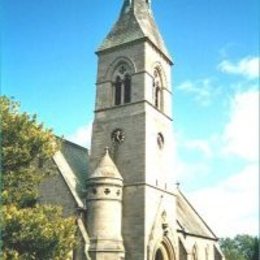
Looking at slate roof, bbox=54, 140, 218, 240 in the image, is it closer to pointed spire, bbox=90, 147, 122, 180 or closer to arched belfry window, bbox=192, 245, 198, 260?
pointed spire, bbox=90, 147, 122, 180

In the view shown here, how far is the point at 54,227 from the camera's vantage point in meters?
25.1

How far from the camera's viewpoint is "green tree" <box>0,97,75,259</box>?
24281mm

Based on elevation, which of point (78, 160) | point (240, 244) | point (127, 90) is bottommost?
point (240, 244)

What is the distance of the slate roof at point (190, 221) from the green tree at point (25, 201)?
60.6 feet

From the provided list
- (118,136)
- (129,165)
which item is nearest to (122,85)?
(118,136)

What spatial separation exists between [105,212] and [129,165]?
4704 mm

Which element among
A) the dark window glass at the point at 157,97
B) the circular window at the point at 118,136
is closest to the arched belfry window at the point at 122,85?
the circular window at the point at 118,136

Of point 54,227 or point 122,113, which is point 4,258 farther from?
point 122,113

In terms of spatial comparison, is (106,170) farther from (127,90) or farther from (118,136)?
(127,90)

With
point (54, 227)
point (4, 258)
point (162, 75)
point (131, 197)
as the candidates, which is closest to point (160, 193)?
point (131, 197)

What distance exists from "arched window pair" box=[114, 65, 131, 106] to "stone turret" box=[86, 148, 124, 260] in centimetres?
650

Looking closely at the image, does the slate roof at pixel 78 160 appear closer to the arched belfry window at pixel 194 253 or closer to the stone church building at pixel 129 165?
the stone church building at pixel 129 165

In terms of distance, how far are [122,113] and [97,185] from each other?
7.28 meters

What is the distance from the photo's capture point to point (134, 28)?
1629 inches
